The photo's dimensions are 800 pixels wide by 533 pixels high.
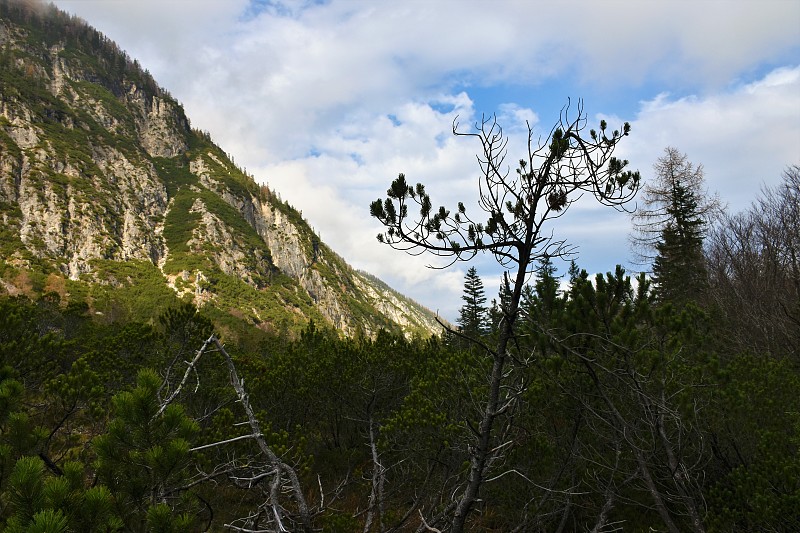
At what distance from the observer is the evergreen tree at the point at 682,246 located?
20.8 metres

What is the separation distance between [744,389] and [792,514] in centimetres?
207

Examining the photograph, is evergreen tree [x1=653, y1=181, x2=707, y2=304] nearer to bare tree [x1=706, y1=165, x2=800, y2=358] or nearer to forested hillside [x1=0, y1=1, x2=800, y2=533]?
forested hillside [x1=0, y1=1, x2=800, y2=533]

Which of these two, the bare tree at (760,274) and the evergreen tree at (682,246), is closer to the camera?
the bare tree at (760,274)

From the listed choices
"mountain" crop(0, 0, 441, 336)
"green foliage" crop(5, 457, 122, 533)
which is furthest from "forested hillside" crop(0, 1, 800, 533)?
"mountain" crop(0, 0, 441, 336)

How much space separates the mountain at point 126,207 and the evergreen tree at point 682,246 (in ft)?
69.2

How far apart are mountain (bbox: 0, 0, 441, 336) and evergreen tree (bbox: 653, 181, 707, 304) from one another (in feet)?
69.2

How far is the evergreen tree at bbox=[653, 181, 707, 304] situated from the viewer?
20798 millimetres

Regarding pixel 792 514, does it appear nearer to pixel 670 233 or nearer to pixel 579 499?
pixel 579 499

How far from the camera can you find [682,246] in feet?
75.6

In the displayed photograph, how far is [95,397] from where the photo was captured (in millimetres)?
6398

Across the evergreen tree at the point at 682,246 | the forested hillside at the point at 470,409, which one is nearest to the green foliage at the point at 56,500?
the forested hillside at the point at 470,409

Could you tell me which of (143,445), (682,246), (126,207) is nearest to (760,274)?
(682,246)

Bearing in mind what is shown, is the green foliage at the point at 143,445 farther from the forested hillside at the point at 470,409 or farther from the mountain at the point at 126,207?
the mountain at the point at 126,207

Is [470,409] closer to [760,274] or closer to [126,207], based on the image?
[760,274]
